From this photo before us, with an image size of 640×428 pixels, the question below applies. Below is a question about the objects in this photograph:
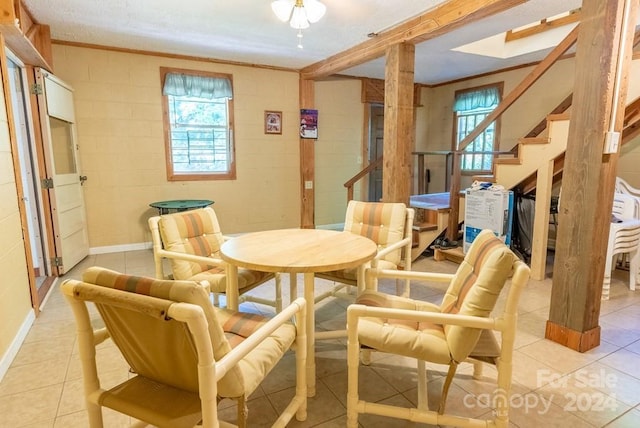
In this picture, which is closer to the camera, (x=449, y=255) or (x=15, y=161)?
(x=15, y=161)

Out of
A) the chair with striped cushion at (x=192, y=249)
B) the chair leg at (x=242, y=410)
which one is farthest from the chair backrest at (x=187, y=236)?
the chair leg at (x=242, y=410)

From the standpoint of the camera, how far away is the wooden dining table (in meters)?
1.72

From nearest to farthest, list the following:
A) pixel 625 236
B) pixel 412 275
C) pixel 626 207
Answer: pixel 412 275 < pixel 625 236 < pixel 626 207

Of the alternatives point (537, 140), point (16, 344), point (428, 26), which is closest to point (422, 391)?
point (16, 344)

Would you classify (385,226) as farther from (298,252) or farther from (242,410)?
(242,410)

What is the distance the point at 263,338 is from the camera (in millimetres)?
1257

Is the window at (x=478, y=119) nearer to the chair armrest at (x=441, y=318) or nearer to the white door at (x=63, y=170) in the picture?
the chair armrest at (x=441, y=318)

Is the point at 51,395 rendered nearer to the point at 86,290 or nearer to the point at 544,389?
the point at 86,290

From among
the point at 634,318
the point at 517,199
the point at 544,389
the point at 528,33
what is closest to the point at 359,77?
the point at 528,33

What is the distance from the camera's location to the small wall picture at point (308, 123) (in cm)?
538

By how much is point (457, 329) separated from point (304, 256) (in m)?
0.77

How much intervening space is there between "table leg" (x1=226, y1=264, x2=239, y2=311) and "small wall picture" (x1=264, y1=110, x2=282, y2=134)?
3608mm

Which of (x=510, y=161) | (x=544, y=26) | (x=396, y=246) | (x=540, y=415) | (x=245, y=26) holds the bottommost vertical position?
(x=540, y=415)

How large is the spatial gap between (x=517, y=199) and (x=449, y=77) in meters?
2.74
